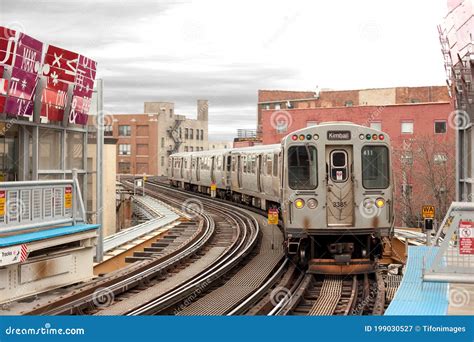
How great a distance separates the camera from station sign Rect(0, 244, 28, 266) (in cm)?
939

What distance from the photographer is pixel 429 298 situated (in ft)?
23.9

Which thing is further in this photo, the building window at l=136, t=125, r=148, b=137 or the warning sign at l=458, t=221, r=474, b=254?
the building window at l=136, t=125, r=148, b=137

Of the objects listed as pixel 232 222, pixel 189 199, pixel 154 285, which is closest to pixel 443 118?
pixel 189 199

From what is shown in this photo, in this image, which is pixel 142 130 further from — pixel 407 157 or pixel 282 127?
pixel 407 157

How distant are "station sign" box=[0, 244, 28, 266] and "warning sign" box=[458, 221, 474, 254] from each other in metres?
6.15

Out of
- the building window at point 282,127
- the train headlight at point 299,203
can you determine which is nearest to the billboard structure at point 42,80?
the train headlight at point 299,203

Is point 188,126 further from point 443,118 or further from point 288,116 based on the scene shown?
point 443,118

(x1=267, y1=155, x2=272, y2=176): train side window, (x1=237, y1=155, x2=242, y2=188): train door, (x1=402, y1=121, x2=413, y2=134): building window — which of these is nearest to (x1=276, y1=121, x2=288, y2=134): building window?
(x1=402, y1=121, x2=413, y2=134): building window

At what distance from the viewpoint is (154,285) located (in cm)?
1157

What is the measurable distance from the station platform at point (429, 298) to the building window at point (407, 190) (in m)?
23.6

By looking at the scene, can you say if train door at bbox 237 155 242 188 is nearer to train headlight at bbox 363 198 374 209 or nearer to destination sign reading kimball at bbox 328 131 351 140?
destination sign reading kimball at bbox 328 131 351 140

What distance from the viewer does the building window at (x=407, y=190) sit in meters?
31.6

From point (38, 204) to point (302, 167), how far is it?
4897 millimetres

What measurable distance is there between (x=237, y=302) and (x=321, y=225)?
10.1ft
